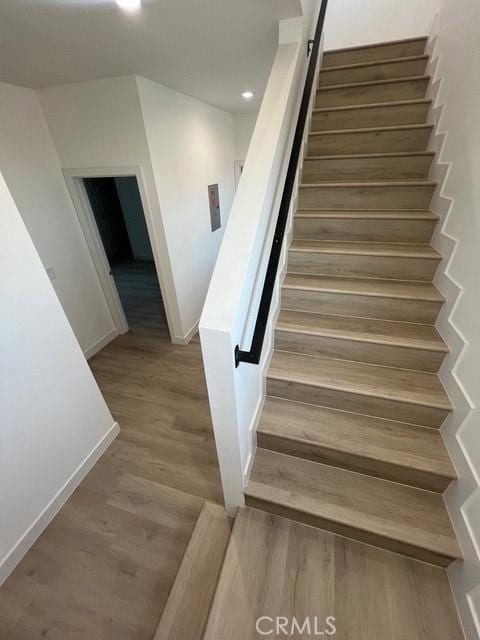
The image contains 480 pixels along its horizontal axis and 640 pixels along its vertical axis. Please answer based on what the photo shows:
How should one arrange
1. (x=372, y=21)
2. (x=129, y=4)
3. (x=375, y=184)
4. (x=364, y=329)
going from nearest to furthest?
(x=129, y=4) < (x=364, y=329) < (x=375, y=184) < (x=372, y=21)

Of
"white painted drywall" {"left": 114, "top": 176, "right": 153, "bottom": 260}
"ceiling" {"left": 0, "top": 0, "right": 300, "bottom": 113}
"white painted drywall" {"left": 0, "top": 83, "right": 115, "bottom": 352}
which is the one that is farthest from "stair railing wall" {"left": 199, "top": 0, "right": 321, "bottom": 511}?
"white painted drywall" {"left": 114, "top": 176, "right": 153, "bottom": 260}

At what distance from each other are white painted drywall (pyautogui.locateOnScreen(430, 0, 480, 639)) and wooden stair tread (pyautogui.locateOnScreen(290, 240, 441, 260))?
0.09 m

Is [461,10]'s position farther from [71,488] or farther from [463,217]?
[71,488]

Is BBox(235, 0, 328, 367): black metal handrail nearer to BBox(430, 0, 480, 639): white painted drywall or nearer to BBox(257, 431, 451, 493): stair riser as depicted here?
BBox(257, 431, 451, 493): stair riser

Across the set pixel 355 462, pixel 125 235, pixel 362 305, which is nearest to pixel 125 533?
pixel 355 462

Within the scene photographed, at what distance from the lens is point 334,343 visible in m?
1.59

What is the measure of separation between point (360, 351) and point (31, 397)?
1.89m

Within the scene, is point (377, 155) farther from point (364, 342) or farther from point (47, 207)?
point (47, 207)

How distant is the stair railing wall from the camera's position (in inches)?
37.5

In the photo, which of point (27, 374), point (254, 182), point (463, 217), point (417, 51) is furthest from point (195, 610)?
point (417, 51)

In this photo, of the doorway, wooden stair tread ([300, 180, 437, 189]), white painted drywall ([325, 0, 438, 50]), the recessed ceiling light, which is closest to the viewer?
the recessed ceiling light

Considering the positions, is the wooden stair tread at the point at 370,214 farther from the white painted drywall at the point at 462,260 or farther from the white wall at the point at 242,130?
the white wall at the point at 242,130

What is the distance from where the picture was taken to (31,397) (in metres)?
1.47

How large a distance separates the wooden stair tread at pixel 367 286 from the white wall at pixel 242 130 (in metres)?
3.08
